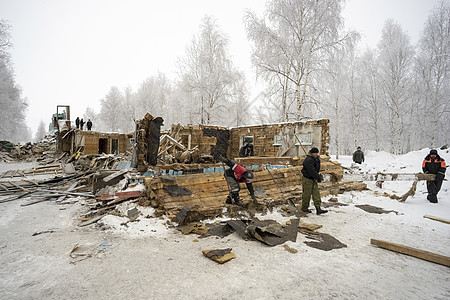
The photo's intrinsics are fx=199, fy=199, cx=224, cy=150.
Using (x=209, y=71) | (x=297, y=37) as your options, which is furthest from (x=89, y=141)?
(x=297, y=37)

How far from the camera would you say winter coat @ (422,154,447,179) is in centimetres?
→ 639

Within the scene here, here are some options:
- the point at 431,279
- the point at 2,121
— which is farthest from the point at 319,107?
the point at 2,121

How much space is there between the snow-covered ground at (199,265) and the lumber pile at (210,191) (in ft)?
1.93

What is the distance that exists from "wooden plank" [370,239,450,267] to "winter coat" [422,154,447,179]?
199 inches

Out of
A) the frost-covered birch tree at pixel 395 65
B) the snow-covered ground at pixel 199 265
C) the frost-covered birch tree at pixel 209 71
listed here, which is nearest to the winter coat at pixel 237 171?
the snow-covered ground at pixel 199 265

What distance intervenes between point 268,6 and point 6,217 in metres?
16.3

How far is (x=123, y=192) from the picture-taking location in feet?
18.0

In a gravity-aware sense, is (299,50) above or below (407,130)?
above

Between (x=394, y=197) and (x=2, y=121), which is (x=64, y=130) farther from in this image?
(x=394, y=197)

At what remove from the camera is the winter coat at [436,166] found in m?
6.39

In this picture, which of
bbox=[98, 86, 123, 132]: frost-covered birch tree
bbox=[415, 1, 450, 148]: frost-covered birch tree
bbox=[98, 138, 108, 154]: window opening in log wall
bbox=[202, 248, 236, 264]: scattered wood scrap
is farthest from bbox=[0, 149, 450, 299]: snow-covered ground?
bbox=[98, 86, 123, 132]: frost-covered birch tree

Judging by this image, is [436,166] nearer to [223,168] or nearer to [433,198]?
[433,198]

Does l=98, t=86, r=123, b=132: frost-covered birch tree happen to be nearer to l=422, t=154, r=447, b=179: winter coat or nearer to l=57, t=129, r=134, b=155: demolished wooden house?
l=57, t=129, r=134, b=155: demolished wooden house

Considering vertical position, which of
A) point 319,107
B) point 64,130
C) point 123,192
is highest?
point 319,107
